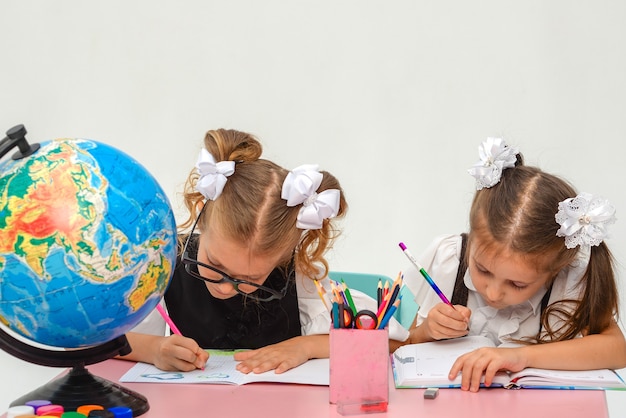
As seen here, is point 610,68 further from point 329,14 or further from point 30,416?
point 30,416

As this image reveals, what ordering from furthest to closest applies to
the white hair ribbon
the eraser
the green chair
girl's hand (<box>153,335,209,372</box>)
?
the green chair → the white hair ribbon → girl's hand (<box>153,335,209,372</box>) → the eraser

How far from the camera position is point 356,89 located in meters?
3.43

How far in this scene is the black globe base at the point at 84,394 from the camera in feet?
4.82

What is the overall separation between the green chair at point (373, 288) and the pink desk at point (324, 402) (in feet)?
2.14

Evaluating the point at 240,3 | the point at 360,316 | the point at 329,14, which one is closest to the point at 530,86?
the point at 329,14

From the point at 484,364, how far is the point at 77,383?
0.73 m

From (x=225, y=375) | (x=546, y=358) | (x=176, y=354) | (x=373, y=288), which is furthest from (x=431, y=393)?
(x=373, y=288)

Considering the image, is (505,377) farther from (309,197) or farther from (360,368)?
(309,197)

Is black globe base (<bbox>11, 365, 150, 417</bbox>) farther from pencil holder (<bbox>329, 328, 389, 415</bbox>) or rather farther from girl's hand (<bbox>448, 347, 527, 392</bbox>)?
girl's hand (<bbox>448, 347, 527, 392</bbox>)

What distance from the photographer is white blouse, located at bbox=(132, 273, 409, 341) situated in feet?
6.58

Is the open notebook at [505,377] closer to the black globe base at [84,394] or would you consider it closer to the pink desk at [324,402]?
the pink desk at [324,402]

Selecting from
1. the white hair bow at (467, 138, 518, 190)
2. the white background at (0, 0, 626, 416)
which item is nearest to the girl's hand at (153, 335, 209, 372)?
the white hair bow at (467, 138, 518, 190)

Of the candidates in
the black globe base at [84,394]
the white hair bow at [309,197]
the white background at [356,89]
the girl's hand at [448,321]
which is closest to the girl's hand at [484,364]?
the girl's hand at [448,321]

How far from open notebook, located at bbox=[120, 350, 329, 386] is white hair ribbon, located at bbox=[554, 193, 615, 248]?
57 cm
